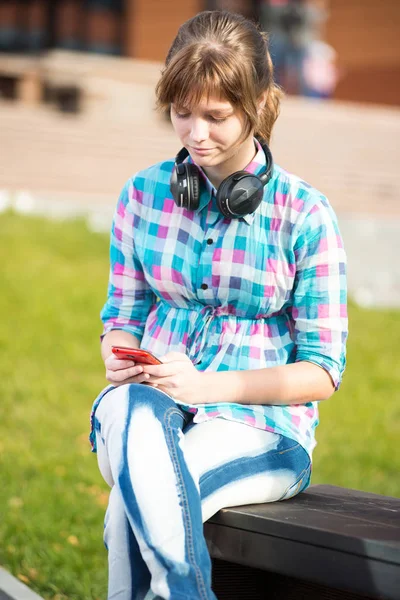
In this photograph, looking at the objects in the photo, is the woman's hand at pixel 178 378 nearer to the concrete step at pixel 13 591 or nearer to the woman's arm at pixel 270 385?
the woman's arm at pixel 270 385

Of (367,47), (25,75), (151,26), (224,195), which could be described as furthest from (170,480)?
(367,47)

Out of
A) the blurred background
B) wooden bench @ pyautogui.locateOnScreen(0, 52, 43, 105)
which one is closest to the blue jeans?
the blurred background

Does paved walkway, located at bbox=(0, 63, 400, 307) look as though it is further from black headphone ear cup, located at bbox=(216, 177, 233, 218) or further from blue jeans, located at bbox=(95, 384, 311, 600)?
blue jeans, located at bbox=(95, 384, 311, 600)

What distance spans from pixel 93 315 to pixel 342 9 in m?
11.1

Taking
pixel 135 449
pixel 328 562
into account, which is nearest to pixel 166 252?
pixel 135 449

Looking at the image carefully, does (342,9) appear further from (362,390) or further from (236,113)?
(236,113)

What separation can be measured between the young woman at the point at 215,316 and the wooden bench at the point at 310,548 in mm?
84

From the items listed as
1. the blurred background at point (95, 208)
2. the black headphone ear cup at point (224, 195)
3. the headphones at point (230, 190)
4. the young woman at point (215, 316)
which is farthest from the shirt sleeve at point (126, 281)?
the blurred background at point (95, 208)

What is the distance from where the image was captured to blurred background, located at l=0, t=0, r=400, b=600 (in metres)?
4.34

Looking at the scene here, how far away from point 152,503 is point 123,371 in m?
0.37

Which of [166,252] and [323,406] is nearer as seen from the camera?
[166,252]

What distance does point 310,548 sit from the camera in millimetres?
2010

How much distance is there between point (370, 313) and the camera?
7641 mm

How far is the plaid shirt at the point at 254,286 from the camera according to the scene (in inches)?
93.3
